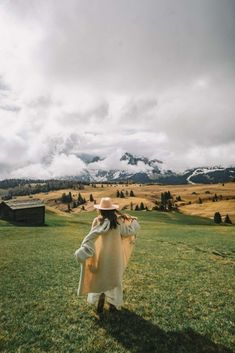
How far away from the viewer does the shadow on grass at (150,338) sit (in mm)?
8742

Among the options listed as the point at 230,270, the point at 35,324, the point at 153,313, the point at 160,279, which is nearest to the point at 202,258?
the point at 230,270

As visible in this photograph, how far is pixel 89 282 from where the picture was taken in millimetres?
10977

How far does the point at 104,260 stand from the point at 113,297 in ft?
4.89

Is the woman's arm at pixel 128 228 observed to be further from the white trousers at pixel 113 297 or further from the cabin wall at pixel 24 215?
the cabin wall at pixel 24 215

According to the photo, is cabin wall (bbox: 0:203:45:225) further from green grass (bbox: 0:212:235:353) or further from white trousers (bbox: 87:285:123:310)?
white trousers (bbox: 87:285:123:310)

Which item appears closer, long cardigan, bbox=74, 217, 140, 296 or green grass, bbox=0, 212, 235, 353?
green grass, bbox=0, 212, 235, 353

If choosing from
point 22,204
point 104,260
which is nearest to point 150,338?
point 104,260

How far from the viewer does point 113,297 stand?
440 inches

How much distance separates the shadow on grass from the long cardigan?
1176mm

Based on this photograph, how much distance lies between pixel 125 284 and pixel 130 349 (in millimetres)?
6332

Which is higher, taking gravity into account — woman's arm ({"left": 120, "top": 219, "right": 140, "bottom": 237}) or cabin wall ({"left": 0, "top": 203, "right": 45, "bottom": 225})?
woman's arm ({"left": 120, "top": 219, "right": 140, "bottom": 237})

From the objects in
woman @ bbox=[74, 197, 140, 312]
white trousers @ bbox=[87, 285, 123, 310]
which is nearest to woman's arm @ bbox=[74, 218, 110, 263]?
woman @ bbox=[74, 197, 140, 312]

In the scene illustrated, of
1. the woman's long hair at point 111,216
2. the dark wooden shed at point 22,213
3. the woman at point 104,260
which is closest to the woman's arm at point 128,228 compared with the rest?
the woman at point 104,260

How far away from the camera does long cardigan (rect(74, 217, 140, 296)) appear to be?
10828 millimetres
